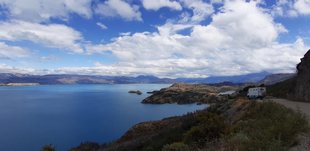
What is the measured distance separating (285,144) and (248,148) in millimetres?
1914

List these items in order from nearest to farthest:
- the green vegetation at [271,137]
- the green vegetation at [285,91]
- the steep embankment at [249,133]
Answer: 1. the green vegetation at [271,137]
2. the steep embankment at [249,133]
3. the green vegetation at [285,91]

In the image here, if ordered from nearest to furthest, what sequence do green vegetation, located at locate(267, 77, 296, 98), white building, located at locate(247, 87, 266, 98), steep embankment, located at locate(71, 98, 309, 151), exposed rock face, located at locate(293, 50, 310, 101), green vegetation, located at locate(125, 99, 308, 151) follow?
green vegetation, located at locate(125, 99, 308, 151) < steep embankment, located at locate(71, 98, 309, 151) < exposed rock face, located at locate(293, 50, 310, 101) < white building, located at locate(247, 87, 266, 98) < green vegetation, located at locate(267, 77, 296, 98)

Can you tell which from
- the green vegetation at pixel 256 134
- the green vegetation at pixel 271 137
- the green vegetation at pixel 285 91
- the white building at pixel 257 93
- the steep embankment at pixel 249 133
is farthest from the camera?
the green vegetation at pixel 285 91

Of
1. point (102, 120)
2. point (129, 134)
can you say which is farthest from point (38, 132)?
point (129, 134)

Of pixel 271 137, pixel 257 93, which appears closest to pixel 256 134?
pixel 271 137

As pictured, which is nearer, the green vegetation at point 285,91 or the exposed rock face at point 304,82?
the exposed rock face at point 304,82

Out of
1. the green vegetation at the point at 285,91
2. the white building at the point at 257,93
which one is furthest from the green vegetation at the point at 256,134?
the green vegetation at the point at 285,91

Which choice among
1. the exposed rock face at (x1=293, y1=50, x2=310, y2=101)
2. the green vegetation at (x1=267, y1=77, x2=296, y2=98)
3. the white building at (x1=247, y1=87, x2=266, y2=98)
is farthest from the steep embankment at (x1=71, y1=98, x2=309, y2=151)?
the green vegetation at (x1=267, y1=77, x2=296, y2=98)

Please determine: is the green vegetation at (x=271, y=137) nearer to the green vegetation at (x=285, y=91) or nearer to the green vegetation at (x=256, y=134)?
the green vegetation at (x=256, y=134)

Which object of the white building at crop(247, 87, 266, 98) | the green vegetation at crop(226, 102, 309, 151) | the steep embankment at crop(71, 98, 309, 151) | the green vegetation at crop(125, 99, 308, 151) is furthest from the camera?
A: the white building at crop(247, 87, 266, 98)

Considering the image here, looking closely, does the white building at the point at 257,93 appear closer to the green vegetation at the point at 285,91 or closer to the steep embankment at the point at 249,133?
the green vegetation at the point at 285,91

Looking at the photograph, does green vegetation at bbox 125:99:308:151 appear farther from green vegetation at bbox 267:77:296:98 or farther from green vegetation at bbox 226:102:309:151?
green vegetation at bbox 267:77:296:98

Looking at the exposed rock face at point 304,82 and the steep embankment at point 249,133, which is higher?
the exposed rock face at point 304,82

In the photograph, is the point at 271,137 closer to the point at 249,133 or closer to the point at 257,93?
the point at 249,133
